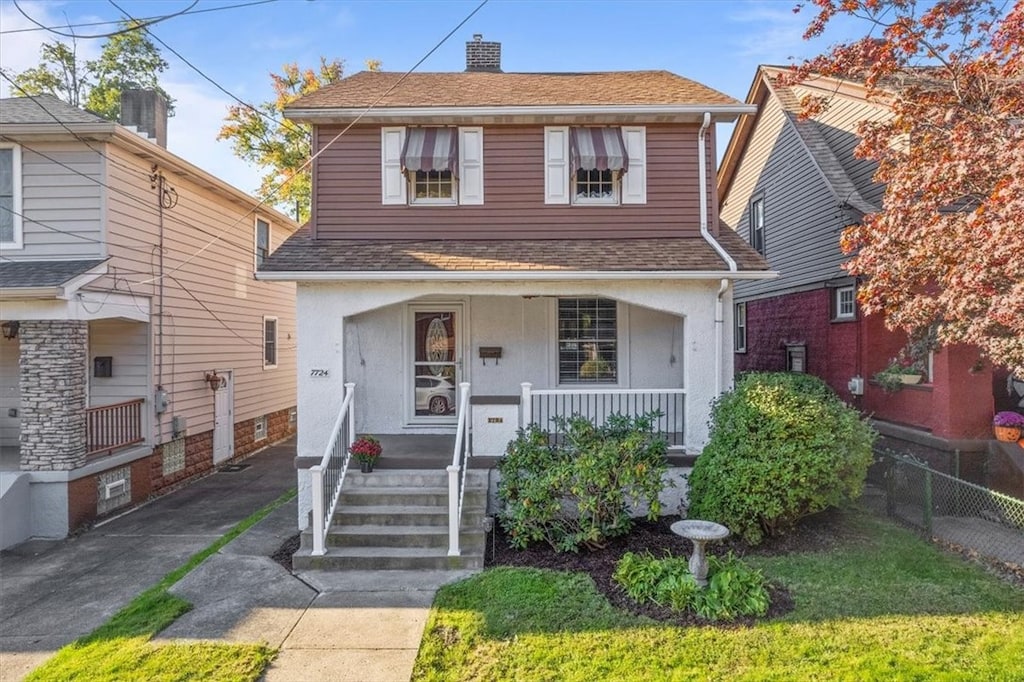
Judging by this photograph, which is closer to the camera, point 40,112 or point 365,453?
point 365,453

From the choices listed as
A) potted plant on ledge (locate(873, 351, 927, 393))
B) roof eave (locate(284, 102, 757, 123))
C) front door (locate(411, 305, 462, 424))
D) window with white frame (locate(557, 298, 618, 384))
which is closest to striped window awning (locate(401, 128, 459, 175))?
roof eave (locate(284, 102, 757, 123))

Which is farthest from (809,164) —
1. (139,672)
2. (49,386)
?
(49,386)

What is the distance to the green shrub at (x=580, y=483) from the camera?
6.61m

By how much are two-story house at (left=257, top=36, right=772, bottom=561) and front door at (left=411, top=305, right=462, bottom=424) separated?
0.02 m

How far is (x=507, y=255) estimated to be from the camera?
328 inches

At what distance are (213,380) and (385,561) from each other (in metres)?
7.98

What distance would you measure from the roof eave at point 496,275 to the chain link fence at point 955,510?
3589 millimetres

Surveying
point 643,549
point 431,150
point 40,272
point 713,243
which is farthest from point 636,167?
point 40,272

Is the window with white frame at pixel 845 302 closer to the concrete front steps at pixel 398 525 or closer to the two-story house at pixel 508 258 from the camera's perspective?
the two-story house at pixel 508 258

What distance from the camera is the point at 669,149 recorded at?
9.02 meters

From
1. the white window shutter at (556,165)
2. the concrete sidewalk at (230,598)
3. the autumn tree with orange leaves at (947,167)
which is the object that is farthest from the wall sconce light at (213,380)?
the autumn tree with orange leaves at (947,167)

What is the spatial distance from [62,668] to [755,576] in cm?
616

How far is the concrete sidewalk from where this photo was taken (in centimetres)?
482

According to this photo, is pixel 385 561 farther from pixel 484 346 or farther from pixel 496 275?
pixel 484 346
